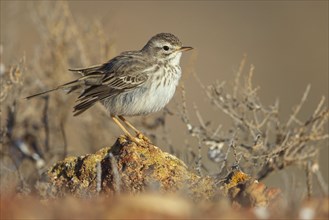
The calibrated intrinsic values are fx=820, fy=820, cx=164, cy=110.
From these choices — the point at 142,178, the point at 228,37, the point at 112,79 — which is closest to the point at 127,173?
the point at 142,178

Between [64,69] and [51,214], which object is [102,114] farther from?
[51,214]

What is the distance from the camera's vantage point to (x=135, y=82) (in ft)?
28.3

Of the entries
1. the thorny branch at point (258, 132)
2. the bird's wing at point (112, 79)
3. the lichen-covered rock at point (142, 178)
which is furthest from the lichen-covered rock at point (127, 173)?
the thorny branch at point (258, 132)

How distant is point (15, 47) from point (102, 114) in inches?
115

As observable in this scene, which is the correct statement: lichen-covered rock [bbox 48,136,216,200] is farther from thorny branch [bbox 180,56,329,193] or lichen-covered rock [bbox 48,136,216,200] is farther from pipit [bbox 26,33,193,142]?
thorny branch [bbox 180,56,329,193]

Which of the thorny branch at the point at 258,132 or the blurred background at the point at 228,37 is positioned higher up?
the blurred background at the point at 228,37

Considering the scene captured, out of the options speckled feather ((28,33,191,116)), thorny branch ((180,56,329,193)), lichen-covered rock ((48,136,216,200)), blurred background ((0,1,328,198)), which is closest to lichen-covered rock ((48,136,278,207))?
lichen-covered rock ((48,136,216,200))

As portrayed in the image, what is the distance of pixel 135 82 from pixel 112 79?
36 centimetres

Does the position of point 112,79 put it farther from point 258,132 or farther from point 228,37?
point 228,37

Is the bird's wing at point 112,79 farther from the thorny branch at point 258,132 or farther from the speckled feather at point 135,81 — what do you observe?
the thorny branch at point 258,132

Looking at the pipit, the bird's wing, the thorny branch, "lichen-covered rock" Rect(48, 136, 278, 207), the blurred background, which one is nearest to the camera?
"lichen-covered rock" Rect(48, 136, 278, 207)

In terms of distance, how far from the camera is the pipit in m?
8.48

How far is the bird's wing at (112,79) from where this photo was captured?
8672 mm

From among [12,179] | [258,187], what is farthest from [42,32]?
[258,187]
